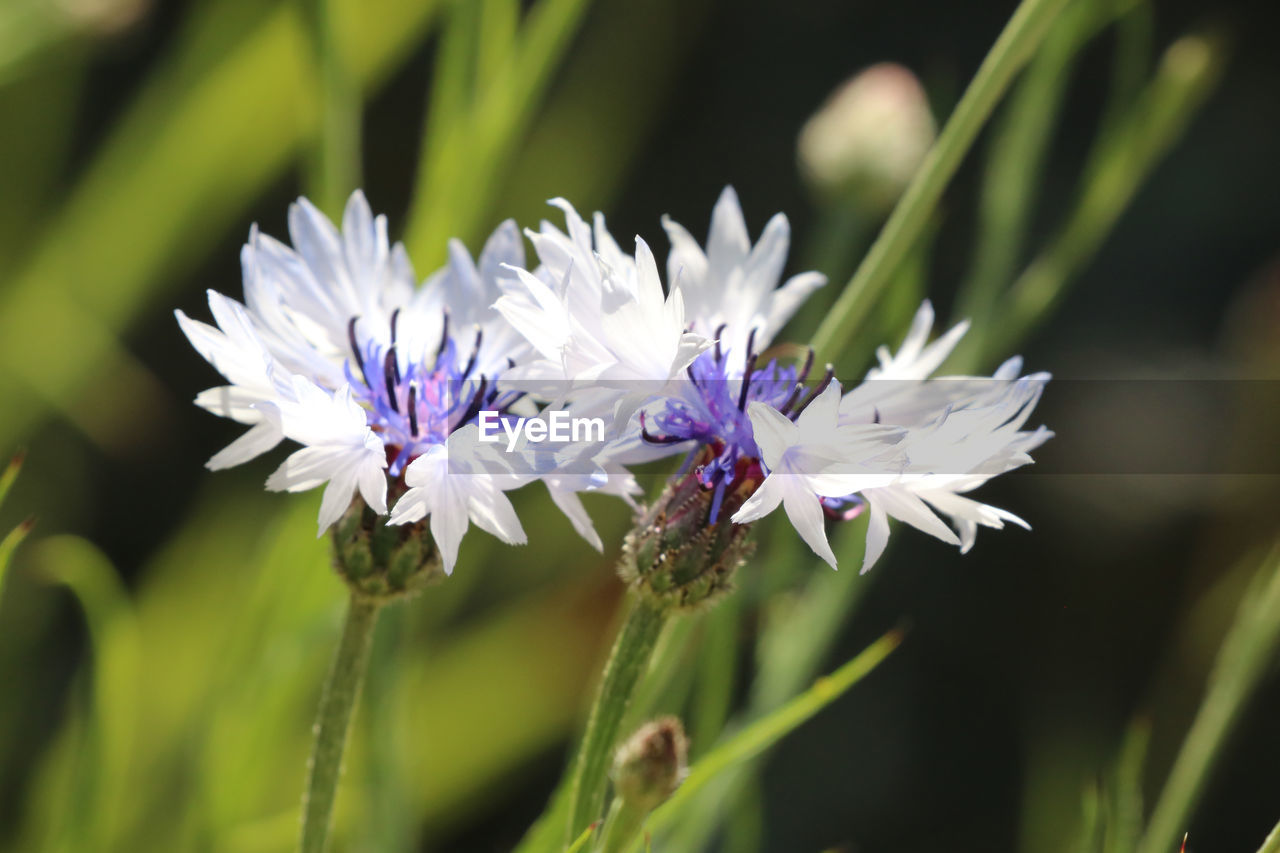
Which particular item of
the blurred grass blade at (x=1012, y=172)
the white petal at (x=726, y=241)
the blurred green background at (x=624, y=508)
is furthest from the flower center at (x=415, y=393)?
the blurred green background at (x=624, y=508)

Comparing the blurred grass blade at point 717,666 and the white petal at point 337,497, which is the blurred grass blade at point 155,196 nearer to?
the blurred grass blade at point 717,666

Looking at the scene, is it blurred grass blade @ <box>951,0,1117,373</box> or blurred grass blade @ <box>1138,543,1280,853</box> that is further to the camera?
blurred grass blade @ <box>951,0,1117,373</box>

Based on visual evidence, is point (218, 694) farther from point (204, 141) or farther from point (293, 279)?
point (204, 141)

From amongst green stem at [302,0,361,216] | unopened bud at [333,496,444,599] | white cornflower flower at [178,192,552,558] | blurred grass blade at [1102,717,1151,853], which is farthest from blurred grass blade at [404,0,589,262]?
blurred grass blade at [1102,717,1151,853]

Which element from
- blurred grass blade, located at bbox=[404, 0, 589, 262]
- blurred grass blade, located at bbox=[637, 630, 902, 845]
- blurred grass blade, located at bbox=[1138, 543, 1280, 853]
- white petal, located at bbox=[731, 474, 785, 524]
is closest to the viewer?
white petal, located at bbox=[731, 474, 785, 524]

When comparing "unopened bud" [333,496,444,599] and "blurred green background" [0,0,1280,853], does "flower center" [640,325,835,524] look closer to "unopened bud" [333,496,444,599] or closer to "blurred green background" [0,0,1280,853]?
"unopened bud" [333,496,444,599]

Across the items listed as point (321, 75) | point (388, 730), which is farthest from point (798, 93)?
point (388, 730)
